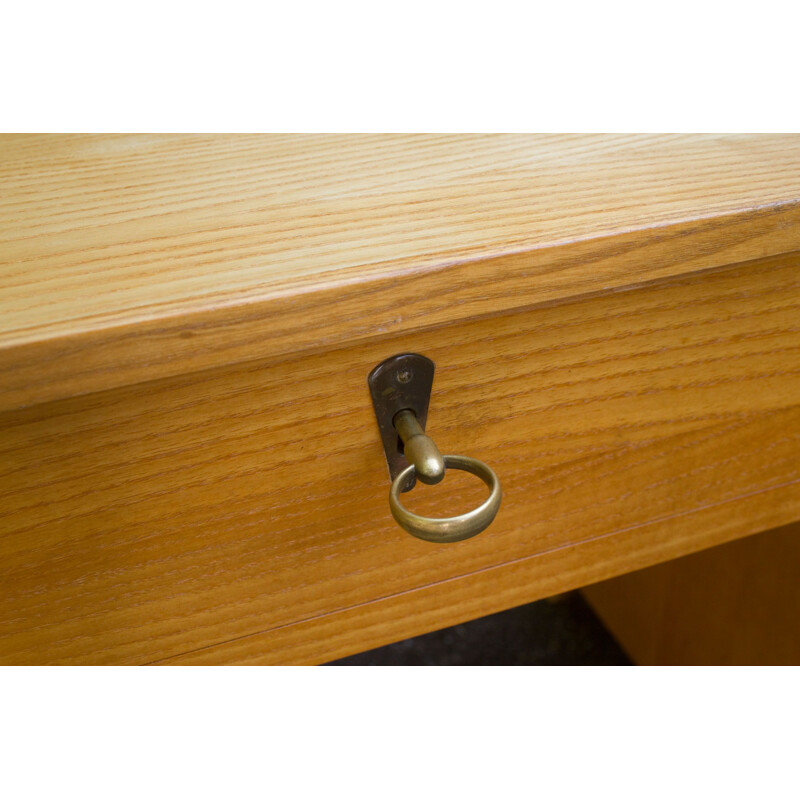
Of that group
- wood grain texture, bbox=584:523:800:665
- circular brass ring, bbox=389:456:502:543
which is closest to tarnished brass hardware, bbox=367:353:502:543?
circular brass ring, bbox=389:456:502:543

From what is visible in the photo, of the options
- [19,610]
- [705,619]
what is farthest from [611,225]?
[705,619]

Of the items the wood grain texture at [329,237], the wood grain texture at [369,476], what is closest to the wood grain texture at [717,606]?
the wood grain texture at [369,476]

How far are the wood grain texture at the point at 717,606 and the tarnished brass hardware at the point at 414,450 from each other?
458 millimetres

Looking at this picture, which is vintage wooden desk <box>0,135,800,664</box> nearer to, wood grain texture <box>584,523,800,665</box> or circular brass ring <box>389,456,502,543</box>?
circular brass ring <box>389,456,502,543</box>

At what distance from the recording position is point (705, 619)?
843mm

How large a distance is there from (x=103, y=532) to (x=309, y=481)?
0.27 feet

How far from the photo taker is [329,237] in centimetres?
31

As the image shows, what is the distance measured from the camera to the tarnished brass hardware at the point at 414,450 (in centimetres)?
29

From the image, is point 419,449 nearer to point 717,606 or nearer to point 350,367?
point 350,367

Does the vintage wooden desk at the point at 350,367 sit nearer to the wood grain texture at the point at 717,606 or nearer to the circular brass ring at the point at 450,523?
the circular brass ring at the point at 450,523

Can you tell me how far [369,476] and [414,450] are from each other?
5 centimetres

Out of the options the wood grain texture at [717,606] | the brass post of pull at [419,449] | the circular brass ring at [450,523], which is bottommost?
the circular brass ring at [450,523]

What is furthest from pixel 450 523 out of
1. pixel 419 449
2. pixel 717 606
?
pixel 717 606

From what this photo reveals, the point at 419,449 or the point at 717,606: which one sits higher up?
the point at 717,606
